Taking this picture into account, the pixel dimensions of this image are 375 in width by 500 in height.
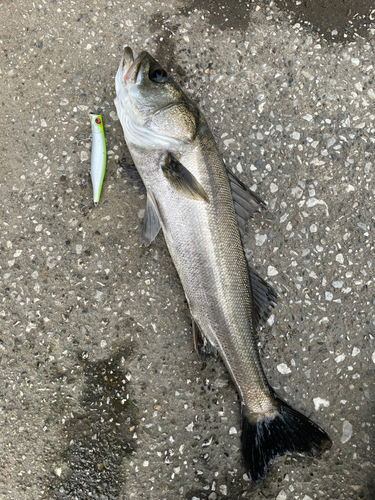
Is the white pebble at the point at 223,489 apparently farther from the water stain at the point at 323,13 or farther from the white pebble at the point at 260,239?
the water stain at the point at 323,13

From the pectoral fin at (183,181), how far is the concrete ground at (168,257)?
606mm

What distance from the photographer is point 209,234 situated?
8.40ft

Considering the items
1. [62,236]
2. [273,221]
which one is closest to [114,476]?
[62,236]

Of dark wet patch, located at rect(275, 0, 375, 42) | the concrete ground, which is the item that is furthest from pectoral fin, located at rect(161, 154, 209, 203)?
dark wet patch, located at rect(275, 0, 375, 42)

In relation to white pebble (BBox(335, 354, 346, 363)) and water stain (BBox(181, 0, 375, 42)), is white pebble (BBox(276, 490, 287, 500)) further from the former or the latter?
water stain (BBox(181, 0, 375, 42))

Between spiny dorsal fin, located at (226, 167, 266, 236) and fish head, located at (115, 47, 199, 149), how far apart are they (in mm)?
473

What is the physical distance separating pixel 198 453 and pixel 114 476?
739 millimetres

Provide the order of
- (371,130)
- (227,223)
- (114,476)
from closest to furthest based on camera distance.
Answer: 1. (227,223)
2. (114,476)
3. (371,130)

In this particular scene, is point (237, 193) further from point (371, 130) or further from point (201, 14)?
point (201, 14)

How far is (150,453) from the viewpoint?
9.75 ft

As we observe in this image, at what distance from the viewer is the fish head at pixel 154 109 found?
259 centimetres

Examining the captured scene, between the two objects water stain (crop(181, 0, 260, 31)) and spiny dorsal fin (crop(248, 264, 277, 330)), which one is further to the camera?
water stain (crop(181, 0, 260, 31))

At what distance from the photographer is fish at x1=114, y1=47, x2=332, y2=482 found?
2566 mm

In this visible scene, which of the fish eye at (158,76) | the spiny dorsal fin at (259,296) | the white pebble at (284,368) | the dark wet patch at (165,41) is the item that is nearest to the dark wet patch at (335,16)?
the dark wet patch at (165,41)
